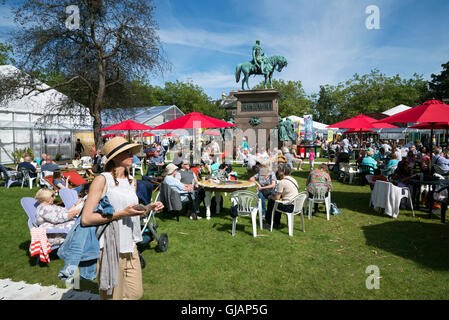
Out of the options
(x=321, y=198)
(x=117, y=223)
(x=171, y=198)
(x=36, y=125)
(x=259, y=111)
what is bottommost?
(x=321, y=198)

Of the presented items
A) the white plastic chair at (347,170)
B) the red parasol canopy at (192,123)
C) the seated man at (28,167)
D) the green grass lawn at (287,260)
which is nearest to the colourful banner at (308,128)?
the white plastic chair at (347,170)

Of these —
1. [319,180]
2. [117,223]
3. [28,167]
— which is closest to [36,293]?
[117,223]

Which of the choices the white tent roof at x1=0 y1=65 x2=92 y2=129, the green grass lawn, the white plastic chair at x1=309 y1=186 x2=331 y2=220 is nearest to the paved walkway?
the green grass lawn

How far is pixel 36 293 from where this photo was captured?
3.57 m

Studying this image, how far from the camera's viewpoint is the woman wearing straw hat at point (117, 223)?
6.99 ft

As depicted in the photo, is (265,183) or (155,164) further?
(155,164)

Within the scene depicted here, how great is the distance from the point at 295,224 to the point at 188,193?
2.74 meters

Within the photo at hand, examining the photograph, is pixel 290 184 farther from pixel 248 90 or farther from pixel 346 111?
pixel 346 111

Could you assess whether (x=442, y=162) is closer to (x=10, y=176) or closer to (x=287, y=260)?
(x=287, y=260)

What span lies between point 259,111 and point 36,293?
16.3 meters

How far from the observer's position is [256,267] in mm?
4285


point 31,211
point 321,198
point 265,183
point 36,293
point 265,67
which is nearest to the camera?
point 36,293

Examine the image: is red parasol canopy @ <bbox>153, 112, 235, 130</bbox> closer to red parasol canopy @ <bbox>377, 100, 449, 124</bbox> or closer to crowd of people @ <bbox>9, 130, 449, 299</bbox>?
crowd of people @ <bbox>9, 130, 449, 299</bbox>

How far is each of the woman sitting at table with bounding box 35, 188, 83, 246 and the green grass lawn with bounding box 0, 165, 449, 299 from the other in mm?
443
